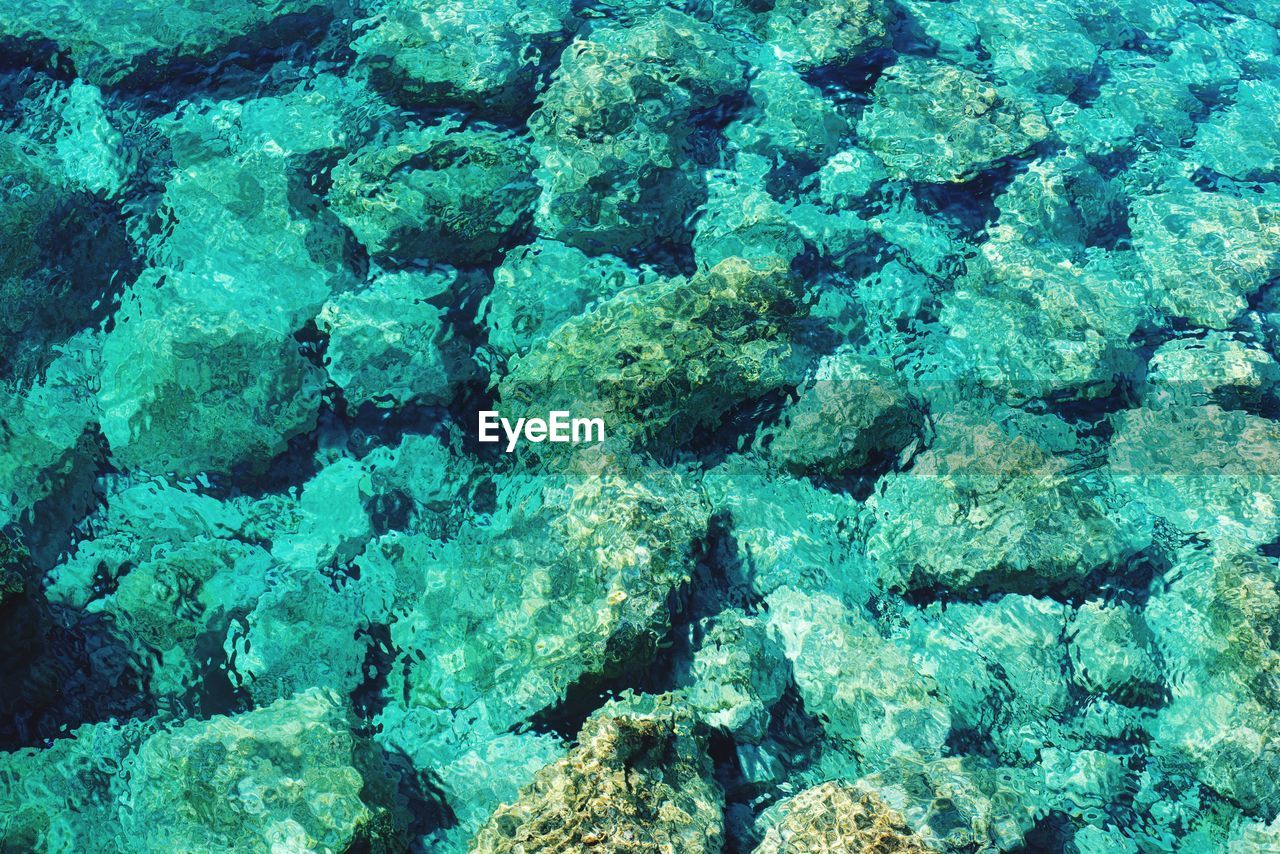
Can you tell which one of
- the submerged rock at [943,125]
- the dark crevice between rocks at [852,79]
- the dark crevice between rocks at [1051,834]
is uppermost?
the dark crevice between rocks at [852,79]

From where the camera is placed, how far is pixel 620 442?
355cm

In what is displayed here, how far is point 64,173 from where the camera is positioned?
4.24m

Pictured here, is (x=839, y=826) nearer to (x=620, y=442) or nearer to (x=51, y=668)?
(x=620, y=442)

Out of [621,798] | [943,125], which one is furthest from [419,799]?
[943,125]

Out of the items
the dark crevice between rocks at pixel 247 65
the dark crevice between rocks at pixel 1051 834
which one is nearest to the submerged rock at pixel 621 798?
the dark crevice between rocks at pixel 1051 834

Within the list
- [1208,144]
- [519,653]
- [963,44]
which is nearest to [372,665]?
[519,653]

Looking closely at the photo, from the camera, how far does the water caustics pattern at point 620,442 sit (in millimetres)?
2949

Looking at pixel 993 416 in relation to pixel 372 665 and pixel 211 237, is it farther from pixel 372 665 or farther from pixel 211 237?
pixel 211 237

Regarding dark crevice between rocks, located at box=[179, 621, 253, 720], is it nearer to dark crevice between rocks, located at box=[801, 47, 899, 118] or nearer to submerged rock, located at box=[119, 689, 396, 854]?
submerged rock, located at box=[119, 689, 396, 854]

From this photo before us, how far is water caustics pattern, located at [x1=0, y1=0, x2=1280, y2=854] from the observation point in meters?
2.95

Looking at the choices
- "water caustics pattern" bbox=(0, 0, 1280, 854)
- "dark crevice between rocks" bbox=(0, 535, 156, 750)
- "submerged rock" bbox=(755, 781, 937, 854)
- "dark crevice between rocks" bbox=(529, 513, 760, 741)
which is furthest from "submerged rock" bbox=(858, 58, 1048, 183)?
"dark crevice between rocks" bbox=(0, 535, 156, 750)

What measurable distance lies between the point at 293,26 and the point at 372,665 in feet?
11.4

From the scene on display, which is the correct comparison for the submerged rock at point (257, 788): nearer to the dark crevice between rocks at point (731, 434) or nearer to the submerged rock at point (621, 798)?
the submerged rock at point (621, 798)

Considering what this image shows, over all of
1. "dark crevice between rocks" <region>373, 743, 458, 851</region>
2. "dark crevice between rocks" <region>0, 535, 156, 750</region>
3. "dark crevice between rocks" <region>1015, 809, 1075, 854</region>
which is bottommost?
"dark crevice between rocks" <region>1015, 809, 1075, 854</region>
